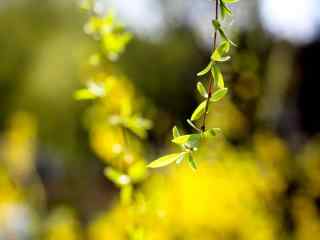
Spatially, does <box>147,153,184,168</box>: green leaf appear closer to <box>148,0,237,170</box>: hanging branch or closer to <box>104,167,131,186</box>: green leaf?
<box>148,0,237,170</box>: hanging branch

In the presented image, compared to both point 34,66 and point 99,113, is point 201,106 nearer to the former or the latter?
point 99,113

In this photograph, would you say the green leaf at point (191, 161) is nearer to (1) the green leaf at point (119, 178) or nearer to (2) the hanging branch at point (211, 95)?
(2) the hanging branch at point (211, 95)

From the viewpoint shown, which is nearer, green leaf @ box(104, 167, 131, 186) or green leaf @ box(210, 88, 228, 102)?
green leaf @ box(210, 88, 228, 102)

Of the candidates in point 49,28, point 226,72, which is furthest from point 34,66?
point 226,72

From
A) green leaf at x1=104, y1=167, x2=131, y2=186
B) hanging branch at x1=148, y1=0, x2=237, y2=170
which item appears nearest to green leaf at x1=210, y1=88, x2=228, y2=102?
hanging branch at x1=148, y1=0, x2=237, y2=170

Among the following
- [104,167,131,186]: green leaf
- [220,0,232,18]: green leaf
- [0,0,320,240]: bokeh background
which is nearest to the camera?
[220,0,232,18]: green leaf

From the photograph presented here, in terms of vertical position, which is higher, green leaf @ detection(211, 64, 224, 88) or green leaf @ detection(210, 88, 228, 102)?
green leaf @ detection(211, 64, 224, 88)

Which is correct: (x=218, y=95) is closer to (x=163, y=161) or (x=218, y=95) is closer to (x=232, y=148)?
(x=163, y=161)

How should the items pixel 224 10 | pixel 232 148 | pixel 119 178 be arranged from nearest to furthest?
pixel 224 10, pixel 119 178, pixel 232 148

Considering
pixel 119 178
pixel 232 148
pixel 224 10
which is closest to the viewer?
pixel 224 10

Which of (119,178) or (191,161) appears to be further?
(119,178)

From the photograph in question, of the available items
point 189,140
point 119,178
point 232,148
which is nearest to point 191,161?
point 189,140

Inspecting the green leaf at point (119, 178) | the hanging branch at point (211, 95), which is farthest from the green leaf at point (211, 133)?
the green leaf at point (119, 178)

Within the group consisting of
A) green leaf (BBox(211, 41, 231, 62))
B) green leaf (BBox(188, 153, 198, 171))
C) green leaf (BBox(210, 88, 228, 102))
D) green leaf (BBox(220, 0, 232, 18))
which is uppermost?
green leaf (BBox(220, 0, 232, 18))
